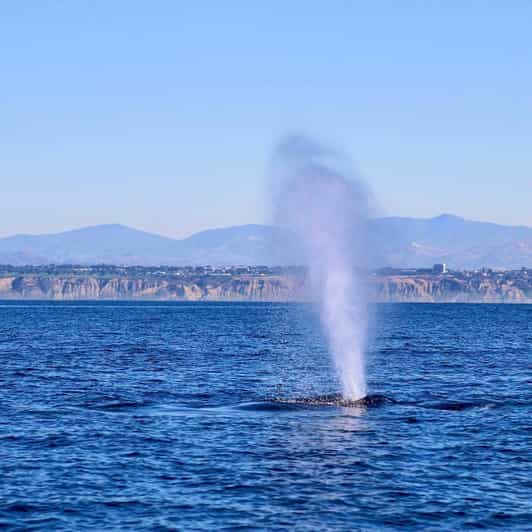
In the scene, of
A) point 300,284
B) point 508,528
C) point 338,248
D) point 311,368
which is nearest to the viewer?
point 508,528

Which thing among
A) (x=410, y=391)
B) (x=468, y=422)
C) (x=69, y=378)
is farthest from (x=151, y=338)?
(x=468, y=422)

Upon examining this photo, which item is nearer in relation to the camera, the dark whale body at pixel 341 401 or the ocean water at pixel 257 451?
the ocean water at pixel 257 451

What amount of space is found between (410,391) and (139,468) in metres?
30.0

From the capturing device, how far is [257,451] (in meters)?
42.5

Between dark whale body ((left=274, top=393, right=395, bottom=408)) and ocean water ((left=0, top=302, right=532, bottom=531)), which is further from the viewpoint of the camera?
dark whale body ((left=274, top=393, right=395, bottom=408))

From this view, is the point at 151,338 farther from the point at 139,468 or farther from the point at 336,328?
the point at 139,468

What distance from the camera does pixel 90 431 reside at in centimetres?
4741

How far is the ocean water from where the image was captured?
33.0 m

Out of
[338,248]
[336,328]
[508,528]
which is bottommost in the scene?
[508,528]

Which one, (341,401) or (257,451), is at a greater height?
(341,401)

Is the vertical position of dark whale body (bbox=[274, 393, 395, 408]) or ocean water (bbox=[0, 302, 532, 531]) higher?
dark whale body (bbox=[274, 393, 395, 408])

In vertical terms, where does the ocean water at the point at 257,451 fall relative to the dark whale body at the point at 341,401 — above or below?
below

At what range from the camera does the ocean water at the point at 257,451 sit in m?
33.0

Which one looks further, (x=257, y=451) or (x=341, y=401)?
(x=341, y=401)
